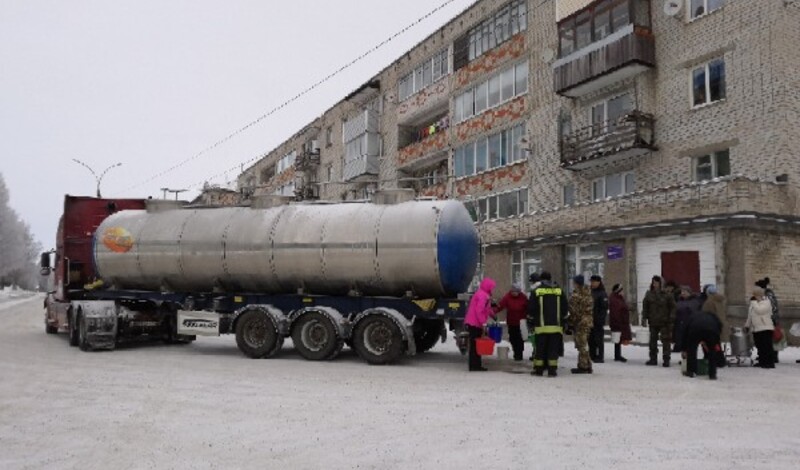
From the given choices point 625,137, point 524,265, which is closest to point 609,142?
point 625,137

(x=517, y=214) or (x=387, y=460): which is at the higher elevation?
(x=517, y=214)

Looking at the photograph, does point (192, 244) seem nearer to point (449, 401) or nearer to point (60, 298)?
point (60, 298)

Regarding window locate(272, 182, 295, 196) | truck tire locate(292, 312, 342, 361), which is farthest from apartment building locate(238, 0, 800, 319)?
window locate(272, 182, 295, 196)

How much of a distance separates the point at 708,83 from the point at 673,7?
300cm

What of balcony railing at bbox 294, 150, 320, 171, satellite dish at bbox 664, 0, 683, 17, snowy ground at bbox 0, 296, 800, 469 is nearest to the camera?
snowy ground at bbox 0, 296, 800, 469

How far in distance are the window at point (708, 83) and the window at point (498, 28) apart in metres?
9.31

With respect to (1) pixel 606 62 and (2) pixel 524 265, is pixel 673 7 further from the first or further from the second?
(2) pixel 524 265

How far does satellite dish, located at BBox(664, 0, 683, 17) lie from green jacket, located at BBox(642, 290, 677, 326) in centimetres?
1383

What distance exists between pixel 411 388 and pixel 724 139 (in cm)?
1641

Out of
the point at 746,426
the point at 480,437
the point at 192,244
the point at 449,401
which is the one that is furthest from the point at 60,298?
the point at 746,426

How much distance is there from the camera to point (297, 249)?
13984mm

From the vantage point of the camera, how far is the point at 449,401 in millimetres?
8766

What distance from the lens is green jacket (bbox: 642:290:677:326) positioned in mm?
13117

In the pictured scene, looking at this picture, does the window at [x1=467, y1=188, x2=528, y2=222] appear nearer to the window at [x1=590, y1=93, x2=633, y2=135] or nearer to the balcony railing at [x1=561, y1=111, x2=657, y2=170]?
the balcony railing at [x1=561, y1=111, x2=657, y2=170]
